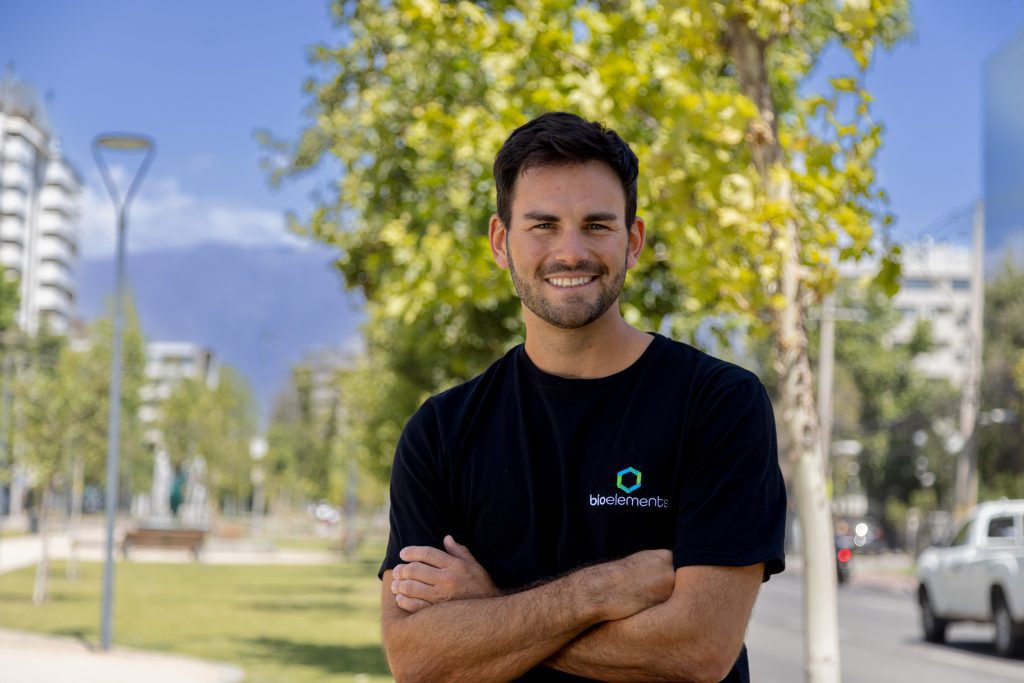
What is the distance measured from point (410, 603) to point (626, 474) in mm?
589

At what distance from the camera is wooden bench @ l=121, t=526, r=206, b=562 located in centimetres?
4062

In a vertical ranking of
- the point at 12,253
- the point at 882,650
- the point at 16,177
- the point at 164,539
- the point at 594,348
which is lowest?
the point at 164,539

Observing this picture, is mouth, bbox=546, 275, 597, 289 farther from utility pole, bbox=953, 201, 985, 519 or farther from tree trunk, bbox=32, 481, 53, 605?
utility pole, bbox=953, 201, 985, 519

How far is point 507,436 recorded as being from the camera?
314cm

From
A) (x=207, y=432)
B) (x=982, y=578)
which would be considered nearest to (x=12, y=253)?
(x=207, y=432)

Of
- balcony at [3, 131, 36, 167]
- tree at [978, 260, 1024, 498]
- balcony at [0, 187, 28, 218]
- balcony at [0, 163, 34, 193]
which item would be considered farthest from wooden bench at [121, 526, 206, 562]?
balcony at [0, 187, 28, 218]

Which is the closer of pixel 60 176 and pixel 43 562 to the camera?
pixel 43 562

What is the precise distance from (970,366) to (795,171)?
31286 mm

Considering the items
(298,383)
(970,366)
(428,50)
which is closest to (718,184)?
(428,50)

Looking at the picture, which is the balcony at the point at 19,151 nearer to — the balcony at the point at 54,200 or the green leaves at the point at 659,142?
the balcony at the point at 54,200

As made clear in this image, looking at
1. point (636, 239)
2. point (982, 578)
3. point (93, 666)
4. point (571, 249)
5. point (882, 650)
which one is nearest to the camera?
point (571, 249)

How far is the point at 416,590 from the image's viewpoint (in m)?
3.17

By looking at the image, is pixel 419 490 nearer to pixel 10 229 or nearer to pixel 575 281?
pixel 575 281

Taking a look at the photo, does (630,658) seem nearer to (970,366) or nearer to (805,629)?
(805,629)
